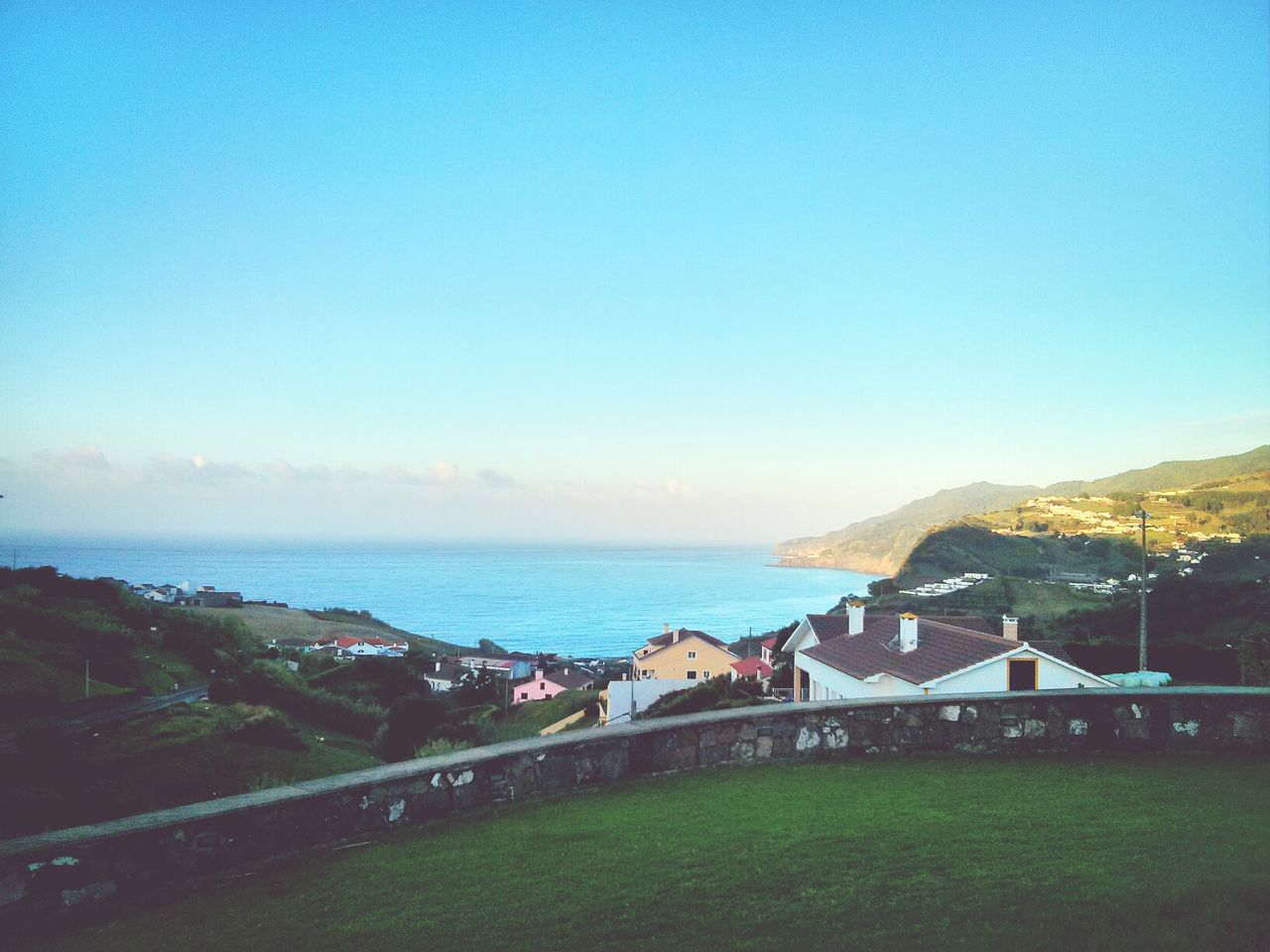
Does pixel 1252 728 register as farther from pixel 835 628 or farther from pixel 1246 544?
pixel 1246 544

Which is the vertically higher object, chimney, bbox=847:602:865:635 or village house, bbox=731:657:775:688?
chimney, bbox=847:602:865:635

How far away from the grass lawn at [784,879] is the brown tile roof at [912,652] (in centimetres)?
1481

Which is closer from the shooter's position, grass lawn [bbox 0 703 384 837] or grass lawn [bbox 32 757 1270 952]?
grass lawn [bbox 32 757 1270 952]

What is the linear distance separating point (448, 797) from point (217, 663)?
44449mm

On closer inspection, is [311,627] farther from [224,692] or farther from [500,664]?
[224,692]

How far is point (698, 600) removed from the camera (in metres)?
139

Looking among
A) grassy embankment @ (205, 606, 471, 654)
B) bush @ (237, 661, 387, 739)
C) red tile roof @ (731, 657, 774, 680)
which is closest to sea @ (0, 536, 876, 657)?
grassy embankment @ (205, 606, 471, 654)

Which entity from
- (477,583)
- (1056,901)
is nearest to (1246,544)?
(1056,901)

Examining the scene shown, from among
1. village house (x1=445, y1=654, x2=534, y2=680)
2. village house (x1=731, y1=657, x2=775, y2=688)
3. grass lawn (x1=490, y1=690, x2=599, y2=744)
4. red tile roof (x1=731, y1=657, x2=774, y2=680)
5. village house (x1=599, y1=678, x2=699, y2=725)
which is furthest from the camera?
village house (x1=445, y1=654, x2=534, y2=680)

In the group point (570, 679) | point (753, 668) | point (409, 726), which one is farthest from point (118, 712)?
point (570, 679)

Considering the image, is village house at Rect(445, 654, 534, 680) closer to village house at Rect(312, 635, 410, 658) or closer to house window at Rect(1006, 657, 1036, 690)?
village house at Rect(312, 635, 410, 658)

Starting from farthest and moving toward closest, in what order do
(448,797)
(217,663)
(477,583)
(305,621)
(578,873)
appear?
(477,583) → (305,621) → (217,663) → (448,797) → (578,873)

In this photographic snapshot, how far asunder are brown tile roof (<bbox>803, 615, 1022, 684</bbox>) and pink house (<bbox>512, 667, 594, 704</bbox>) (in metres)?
30.8

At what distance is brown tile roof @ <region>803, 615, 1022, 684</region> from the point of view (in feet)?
63.7
